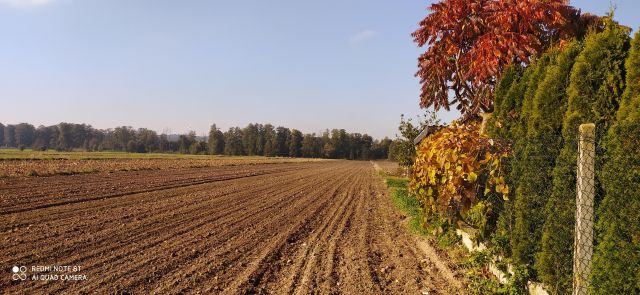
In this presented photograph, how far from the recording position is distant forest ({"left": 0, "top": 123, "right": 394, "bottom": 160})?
430 feet

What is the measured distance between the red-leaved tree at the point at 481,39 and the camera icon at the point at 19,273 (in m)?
7.76

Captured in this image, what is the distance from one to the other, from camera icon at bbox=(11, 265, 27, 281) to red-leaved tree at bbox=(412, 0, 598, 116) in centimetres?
776

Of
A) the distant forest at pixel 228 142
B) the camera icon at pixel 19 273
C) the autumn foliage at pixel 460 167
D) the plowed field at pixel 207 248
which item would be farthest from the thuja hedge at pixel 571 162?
the distant forest at pixel 228 142

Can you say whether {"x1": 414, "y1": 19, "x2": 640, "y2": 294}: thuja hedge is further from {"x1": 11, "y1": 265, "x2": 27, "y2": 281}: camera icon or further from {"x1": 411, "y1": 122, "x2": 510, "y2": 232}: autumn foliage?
{"x1": 11, "y1": 265, "x2": 27, "y2": 281}: camera icon

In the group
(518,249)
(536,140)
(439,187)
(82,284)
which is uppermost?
(536,140)

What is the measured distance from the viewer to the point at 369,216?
12625 mm

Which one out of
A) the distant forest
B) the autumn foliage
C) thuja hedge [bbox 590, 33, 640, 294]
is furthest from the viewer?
the distant forest

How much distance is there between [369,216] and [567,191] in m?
8.40

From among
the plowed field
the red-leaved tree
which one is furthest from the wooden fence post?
the red-leaved tree

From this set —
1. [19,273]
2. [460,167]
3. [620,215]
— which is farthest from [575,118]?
[19,273]

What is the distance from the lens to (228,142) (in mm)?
131125

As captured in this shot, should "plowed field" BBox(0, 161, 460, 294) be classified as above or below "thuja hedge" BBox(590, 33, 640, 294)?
below

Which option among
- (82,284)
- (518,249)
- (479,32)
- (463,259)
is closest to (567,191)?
(518,249)

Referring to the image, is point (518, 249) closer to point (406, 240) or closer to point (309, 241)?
point (406, 240)
